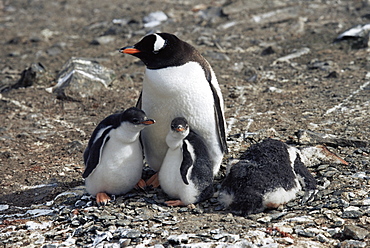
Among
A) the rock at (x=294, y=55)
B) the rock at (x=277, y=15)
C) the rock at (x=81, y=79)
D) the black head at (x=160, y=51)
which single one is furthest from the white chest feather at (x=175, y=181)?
the rock at (x=277, y=15)

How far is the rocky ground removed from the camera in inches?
159

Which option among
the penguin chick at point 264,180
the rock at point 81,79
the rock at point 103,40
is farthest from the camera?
the rock at point 103,40

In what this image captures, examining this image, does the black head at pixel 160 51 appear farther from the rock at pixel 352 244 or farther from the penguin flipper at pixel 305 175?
the rock at pixel 352 244

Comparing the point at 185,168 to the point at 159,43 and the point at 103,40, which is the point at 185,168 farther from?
the point at 103,40

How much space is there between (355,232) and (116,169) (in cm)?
202

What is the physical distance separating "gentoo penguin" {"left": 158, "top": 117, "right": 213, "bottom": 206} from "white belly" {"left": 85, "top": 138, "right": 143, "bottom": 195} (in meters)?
0.28

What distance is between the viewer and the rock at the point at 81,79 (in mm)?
8156

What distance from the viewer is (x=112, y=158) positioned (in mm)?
4586

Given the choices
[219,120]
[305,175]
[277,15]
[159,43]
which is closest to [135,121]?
[159,43]

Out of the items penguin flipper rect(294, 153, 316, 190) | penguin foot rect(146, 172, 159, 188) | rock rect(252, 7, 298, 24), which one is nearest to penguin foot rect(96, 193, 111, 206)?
penguin foot rect(146, 172, 159, 188)

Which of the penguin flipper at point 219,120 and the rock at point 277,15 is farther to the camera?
the rock at point 277,15

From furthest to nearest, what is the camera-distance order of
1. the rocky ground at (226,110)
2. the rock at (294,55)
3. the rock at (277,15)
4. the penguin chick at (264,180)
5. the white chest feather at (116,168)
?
the rock at (277,15) < the rock at (294,55) < the white chest feather at (116,168) < the penguin chick at (264,180) < the rocky ground at (226,110)

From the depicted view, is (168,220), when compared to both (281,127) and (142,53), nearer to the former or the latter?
(142,53)

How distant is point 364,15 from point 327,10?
0.98m
